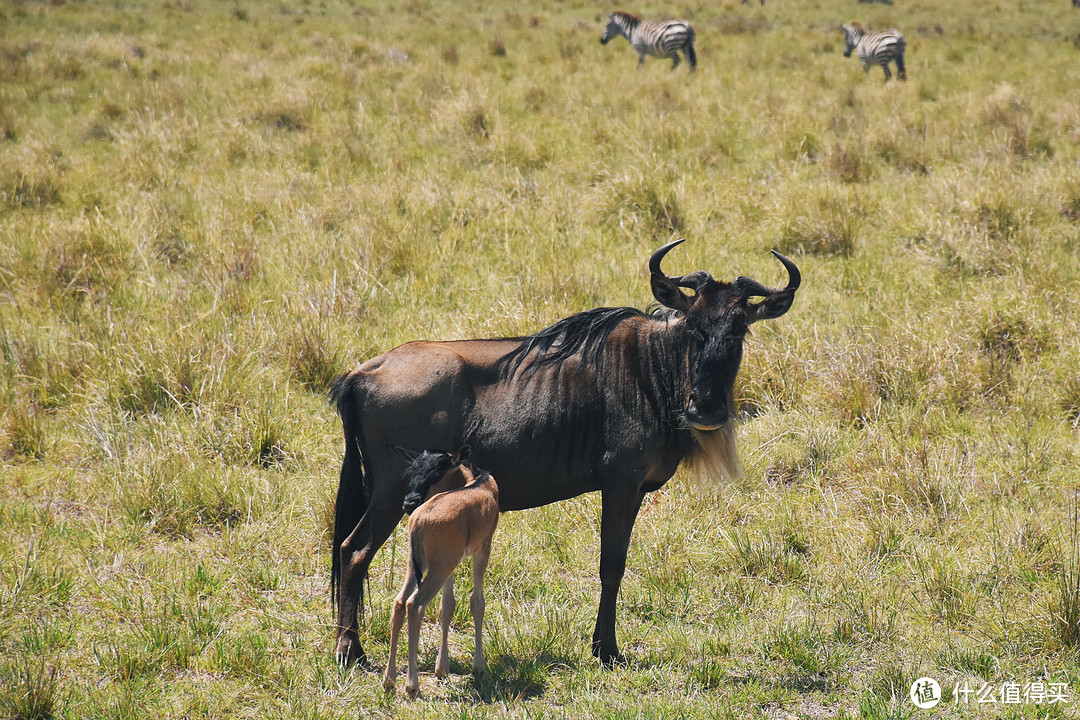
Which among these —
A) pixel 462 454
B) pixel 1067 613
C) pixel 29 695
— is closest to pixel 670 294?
pixel 462 454

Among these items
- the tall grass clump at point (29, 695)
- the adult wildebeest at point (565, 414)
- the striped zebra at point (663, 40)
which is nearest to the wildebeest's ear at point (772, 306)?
the adult wildebeest at point (565, 414)

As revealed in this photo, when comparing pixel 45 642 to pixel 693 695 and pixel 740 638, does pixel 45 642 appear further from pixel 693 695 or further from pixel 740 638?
pixel 740 638

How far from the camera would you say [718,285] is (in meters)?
4.32

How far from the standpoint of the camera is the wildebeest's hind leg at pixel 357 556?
13.8 ft

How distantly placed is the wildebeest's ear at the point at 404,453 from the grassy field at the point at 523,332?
945 mm

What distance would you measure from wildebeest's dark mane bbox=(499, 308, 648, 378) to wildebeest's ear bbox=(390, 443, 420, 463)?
0.58 metres

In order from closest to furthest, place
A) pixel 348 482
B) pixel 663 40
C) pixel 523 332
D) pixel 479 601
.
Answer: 1. pixel 479 601
2. pixel 348 482
3. pixel 523 332
4. pixel 663 40

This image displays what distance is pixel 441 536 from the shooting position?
12.2 ft

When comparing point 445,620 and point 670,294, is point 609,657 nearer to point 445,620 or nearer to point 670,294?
point 445,620

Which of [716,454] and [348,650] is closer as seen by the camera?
[348,650]

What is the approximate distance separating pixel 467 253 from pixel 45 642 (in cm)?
555

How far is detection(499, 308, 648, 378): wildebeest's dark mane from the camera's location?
4508mm

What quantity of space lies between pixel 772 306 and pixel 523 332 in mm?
3092

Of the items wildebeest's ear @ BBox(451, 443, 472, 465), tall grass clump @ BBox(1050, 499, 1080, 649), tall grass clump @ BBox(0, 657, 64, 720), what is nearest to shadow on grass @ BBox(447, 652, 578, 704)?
wildebeest's ear @ BBox(451, 443, 472, 465)
